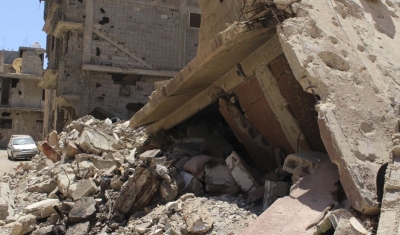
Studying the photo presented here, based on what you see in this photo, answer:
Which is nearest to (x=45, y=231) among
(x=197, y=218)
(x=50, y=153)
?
(x=197, y=218)

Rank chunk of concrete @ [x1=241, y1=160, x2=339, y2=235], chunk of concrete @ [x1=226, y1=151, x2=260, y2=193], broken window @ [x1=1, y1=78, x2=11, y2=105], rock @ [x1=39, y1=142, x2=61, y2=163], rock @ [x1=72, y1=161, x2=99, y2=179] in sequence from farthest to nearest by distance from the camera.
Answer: broken window @ [x1=1, y1=78, x2=11, y2=105], rock @ [x1=39, y1=142, x2=61, y2=163], rock @ [x1=72, y1=161, x2=99, y2=179], chunk of concrete @ [x1=226, y1=151, x2=260, y2=193], chunk of concrete @ [x1=241, y1=160, x2=339, y2=235]

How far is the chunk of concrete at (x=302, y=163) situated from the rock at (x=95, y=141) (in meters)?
5.16

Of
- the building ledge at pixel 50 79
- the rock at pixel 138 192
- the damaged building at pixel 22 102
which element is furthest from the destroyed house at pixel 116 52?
the damaged building at pixel 22 102

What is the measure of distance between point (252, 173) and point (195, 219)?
1413mm

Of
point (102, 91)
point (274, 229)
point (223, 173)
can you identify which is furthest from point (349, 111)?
point (102, 91)

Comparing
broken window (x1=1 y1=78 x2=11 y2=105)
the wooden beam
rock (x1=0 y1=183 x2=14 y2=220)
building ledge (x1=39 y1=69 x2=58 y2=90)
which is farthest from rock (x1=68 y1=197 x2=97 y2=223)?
broken window (x1=1 y1=78 x2=11 y2=105)

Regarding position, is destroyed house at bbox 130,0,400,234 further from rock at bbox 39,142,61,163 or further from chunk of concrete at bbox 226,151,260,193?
rock at bbox 39,142,61,163

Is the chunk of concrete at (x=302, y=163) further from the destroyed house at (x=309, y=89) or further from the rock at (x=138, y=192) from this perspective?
the rock at (x=138, y=192)

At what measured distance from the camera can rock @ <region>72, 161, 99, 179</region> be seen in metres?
8.34

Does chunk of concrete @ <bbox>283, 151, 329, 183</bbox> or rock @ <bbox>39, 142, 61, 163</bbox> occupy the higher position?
chunk of concrete @ <bbox>283, 151, 329, 183</bbox>

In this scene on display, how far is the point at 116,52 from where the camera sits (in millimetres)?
17984

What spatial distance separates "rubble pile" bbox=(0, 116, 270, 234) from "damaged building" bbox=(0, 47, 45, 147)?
84.9 feet

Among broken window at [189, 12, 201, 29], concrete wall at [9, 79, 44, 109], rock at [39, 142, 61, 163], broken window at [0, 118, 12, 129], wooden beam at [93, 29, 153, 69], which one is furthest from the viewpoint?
concrete wall at [9, 79, 44, 109]

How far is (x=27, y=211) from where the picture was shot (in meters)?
7.34
